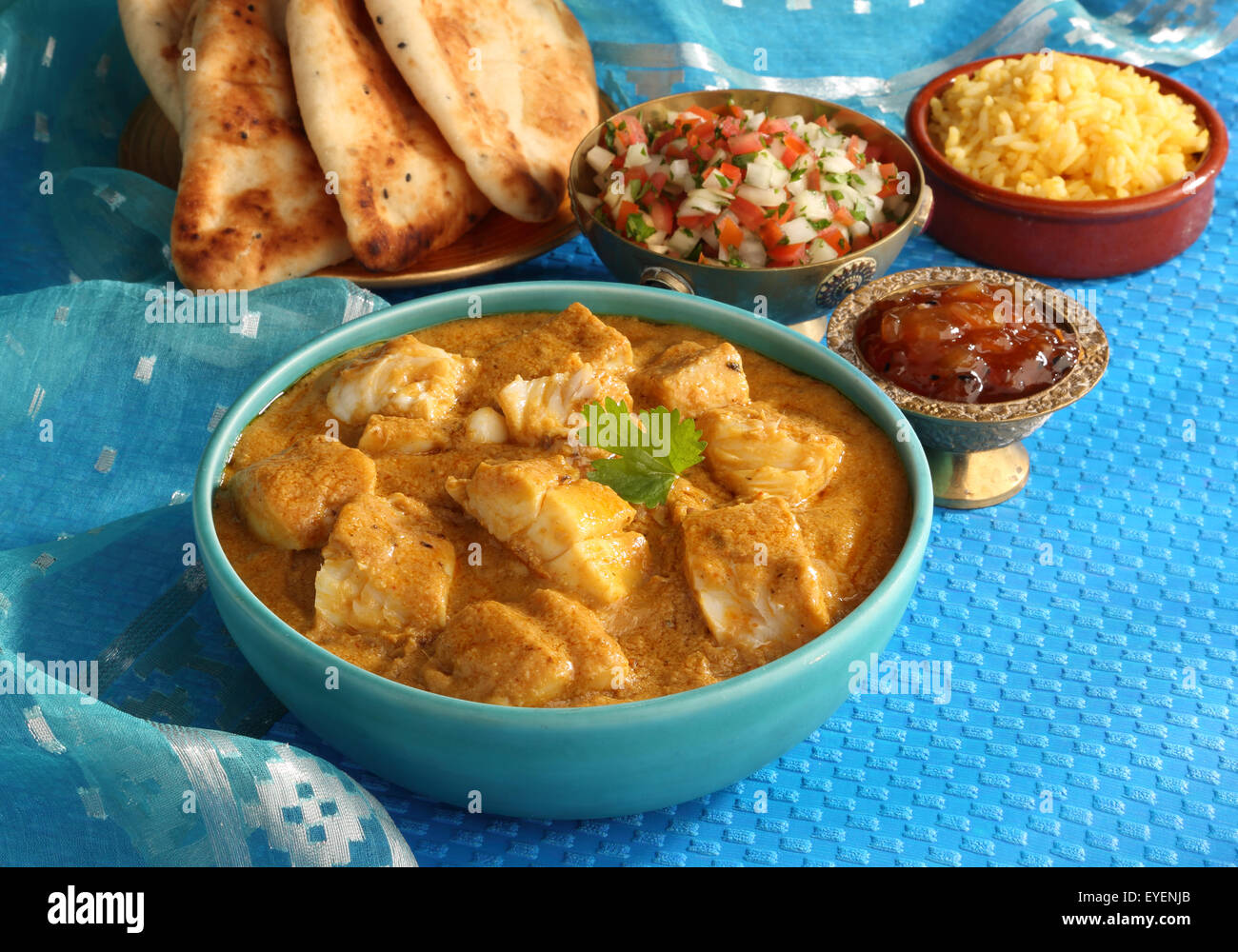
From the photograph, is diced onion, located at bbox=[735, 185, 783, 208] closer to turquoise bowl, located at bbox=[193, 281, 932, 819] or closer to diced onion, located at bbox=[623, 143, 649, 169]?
diced onion, located at bbox=[623, 143, 649, 169]

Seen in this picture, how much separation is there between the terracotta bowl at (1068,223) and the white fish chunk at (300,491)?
2.14 m

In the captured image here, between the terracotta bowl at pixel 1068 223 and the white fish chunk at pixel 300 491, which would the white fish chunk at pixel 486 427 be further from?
the terracotta bowl at pixel 1068 223

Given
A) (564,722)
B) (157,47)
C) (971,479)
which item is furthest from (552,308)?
(157,47)

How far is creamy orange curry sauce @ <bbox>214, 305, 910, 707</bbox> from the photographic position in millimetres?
1915

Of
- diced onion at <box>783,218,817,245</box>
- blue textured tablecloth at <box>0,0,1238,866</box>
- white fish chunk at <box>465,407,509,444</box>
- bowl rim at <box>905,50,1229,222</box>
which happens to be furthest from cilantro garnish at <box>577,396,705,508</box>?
bowl rim at <box>905,50,1229,222</box>

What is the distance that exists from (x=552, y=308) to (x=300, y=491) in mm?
811

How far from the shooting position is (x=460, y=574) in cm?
206

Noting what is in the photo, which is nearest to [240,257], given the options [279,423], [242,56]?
[242,56]

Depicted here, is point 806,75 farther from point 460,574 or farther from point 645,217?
point 460,574

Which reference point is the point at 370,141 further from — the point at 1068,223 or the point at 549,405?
the point at 1068,223

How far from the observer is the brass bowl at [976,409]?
265 centimetres

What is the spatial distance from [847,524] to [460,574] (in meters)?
0.67

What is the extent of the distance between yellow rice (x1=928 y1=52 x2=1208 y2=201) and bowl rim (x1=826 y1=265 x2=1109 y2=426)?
0.69 metres

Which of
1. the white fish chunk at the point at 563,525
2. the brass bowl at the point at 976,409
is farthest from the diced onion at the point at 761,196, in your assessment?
the white fish chunk at the point at 563,525
